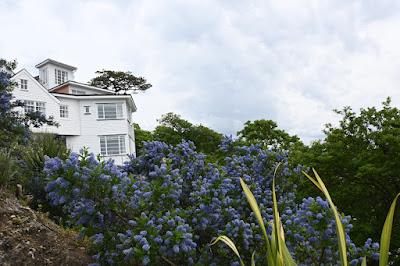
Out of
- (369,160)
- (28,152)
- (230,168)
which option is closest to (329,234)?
(230,168)

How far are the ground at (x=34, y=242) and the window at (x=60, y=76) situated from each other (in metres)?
33.0

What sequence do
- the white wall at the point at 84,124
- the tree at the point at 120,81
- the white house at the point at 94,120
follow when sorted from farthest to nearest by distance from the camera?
the tree at the point at 120,81
the white house at the point at 94,120
the white wall at the point at 84,124

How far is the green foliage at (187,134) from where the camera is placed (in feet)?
126

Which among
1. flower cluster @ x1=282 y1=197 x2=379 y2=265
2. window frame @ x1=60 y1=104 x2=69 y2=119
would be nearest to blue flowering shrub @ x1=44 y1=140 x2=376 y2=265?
flower cluster @ x1=282 y1=197 x2=379 y2=265

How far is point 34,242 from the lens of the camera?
18.9 ft

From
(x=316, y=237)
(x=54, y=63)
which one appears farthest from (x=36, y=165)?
(x=54, y=63)

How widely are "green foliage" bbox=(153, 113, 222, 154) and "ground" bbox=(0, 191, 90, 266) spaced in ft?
103

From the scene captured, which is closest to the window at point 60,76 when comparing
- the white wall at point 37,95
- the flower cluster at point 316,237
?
the white wall at point 37,95

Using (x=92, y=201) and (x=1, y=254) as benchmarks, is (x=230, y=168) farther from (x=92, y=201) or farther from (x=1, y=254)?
(x=1, y=254)

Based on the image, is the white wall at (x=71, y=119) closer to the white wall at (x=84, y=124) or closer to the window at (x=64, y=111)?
the white wall at (x=84, y=124)

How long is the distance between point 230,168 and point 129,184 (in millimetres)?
1352

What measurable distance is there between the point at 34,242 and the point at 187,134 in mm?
33925

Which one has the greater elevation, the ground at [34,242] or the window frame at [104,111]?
the window frame at [104,111]

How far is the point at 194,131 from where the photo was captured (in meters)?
39.0
